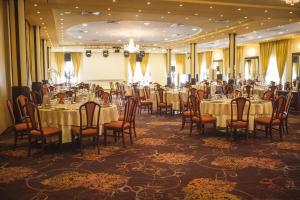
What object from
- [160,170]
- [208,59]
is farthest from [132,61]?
[160,170]

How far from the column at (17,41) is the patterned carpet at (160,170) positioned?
214cm

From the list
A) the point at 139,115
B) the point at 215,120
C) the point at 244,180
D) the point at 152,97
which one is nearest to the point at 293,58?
the point at 152,97

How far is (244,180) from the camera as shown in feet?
13.7

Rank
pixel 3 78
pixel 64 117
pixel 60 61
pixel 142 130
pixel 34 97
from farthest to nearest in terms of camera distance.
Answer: pixel 60 61 → pixel 34 97 → pixel 3 78 → pixel 142 130 → pixel 64 117

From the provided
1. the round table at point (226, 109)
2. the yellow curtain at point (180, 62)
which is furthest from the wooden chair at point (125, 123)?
the yellow curtain at point (180, 62)

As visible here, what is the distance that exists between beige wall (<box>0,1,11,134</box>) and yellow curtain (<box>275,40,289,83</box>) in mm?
14586

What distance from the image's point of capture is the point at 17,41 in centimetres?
809

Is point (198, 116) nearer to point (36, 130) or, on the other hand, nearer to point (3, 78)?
Answer: point (36, 130)

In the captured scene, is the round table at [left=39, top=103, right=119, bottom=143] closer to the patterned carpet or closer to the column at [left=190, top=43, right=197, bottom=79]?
the patterned carpet

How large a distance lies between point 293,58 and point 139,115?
10722 mm

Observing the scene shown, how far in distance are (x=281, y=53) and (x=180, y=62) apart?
1258 cm

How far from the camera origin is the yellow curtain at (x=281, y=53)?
17.5 metres

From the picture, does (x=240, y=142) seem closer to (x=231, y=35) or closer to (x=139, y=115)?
(x=139, y=115)

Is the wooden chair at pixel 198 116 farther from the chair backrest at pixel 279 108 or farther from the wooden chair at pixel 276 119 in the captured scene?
the chair backrest at pixel 279 108
